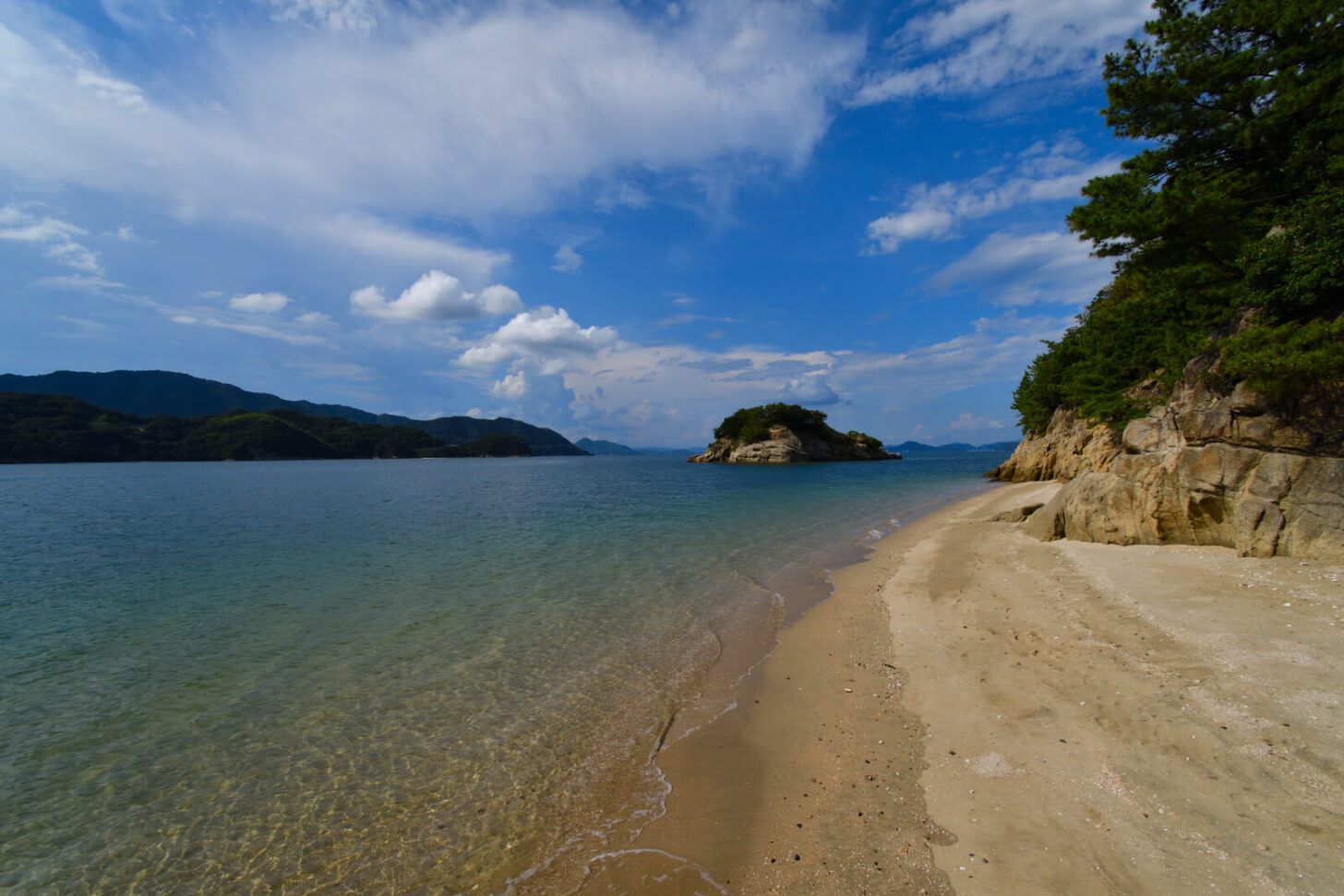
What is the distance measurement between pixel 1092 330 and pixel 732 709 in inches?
1823

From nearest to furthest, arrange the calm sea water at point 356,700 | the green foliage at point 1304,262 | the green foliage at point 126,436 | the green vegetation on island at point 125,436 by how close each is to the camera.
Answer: the calm sea water at point 356,700 → the green foliage at point 1304,262 → the green vegetation on island at point 125,436 → the green foliage at point 126,436

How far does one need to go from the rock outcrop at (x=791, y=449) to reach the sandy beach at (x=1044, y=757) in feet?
358

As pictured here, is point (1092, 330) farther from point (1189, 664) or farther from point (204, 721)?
point (204, 721)

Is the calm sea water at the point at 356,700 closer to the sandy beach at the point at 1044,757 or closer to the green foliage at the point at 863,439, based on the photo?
the sandy beach at the point at 1044,757

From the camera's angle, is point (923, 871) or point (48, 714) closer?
point (923, 871)

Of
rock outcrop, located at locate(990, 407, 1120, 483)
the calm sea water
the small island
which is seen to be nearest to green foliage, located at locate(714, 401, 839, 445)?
the small island

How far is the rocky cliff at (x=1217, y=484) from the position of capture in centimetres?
1083

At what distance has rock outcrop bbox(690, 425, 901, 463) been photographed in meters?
120

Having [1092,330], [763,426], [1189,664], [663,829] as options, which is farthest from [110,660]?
[763,426]

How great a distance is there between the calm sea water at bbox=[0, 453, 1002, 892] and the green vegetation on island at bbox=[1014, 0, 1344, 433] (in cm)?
1245

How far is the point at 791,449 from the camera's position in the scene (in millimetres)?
119812

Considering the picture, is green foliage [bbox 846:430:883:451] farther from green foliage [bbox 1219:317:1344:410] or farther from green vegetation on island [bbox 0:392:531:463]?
green vegetation on island [bbox 0:392:531:463]

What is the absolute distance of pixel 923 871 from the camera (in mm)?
4707

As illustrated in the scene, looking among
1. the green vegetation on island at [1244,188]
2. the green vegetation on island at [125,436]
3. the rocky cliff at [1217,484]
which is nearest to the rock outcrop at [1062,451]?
the green vegetation on island at [1244,188]
